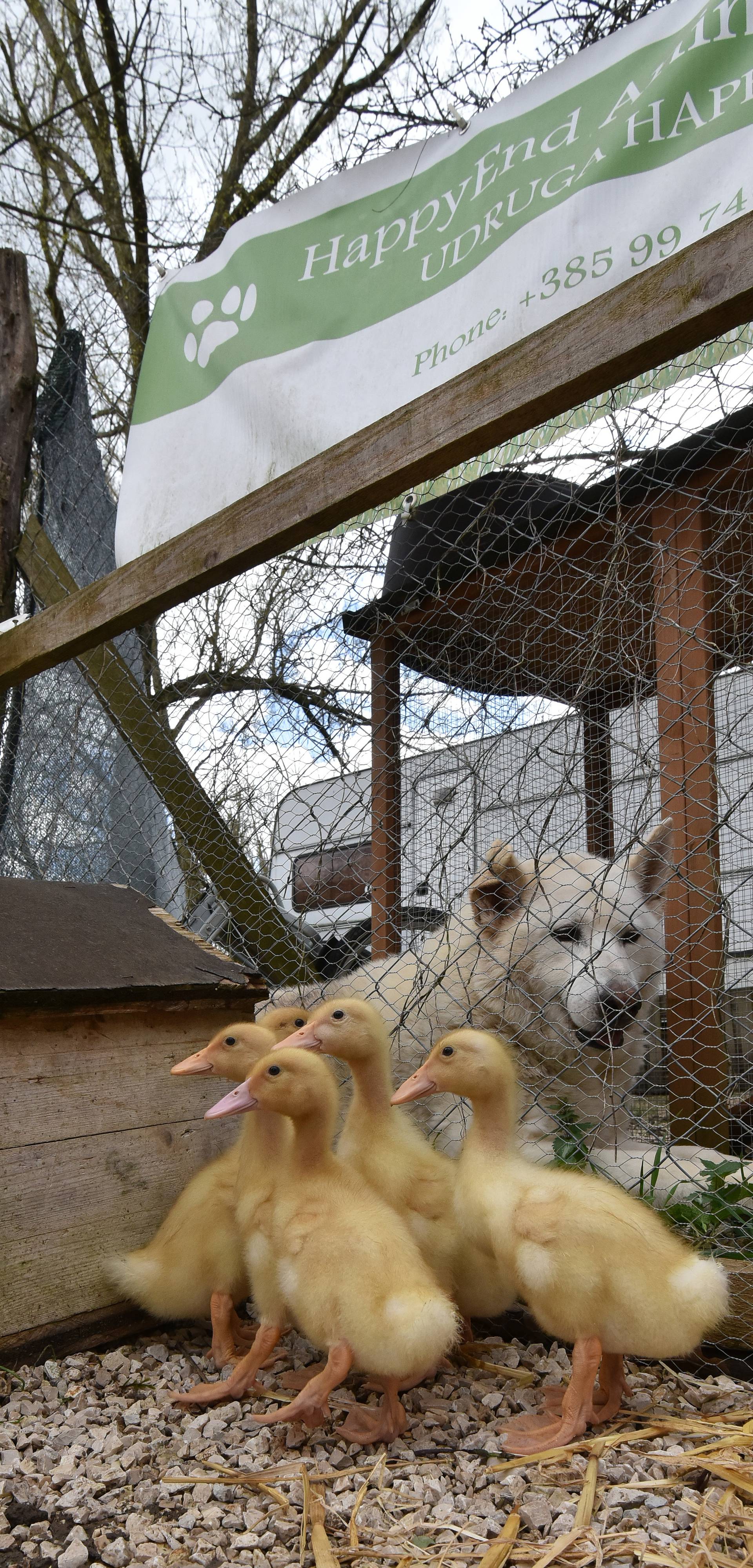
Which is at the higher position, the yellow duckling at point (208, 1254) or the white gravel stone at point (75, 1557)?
the yellow duckling at point (208, 1254)

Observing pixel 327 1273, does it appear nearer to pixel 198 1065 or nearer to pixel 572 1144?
pixel 198 1065

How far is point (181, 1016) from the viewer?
7.70 feet

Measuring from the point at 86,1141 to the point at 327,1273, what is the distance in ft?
2.29

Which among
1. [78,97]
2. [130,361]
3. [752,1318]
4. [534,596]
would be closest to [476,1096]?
[752,1318]

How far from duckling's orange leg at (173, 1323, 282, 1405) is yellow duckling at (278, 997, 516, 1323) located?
33cm

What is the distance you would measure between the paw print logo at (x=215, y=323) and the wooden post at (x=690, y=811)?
5.93ft

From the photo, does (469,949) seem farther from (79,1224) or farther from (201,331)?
(201,331)

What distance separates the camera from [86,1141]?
2.12m

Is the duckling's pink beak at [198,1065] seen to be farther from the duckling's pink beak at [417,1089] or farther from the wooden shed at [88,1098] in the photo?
the duckling's pink beak at [417,1089]

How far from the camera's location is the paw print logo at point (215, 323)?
397 centimetres

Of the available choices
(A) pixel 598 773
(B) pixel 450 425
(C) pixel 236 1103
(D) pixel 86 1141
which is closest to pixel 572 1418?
(C) pixel 236 1103

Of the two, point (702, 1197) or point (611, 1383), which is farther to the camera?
point (702, 1197)

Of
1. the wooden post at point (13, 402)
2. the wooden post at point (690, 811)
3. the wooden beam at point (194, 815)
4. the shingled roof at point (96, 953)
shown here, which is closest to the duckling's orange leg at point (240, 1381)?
the shingled roof at point (96, 953)

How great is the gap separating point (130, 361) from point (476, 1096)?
15.1 feet
